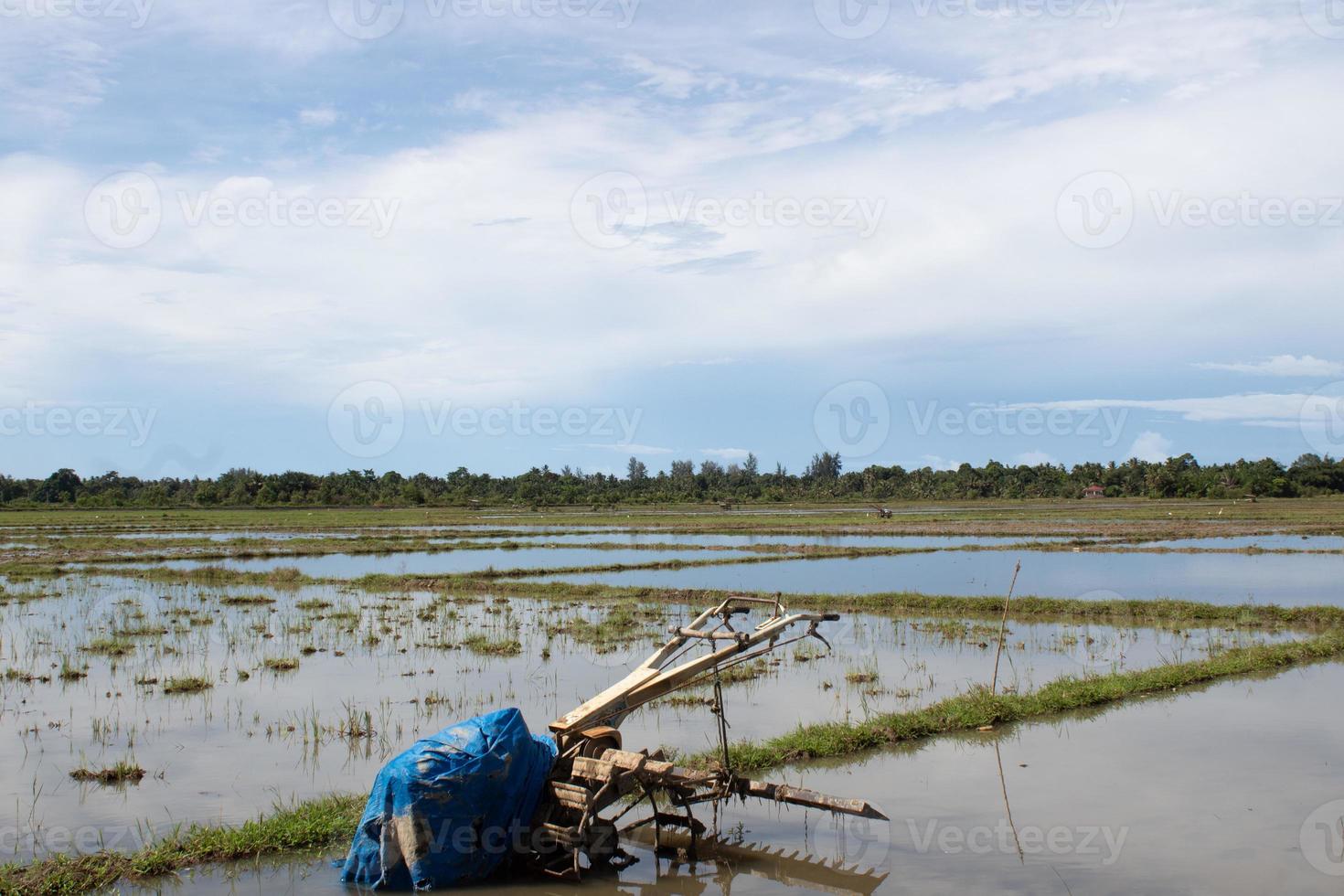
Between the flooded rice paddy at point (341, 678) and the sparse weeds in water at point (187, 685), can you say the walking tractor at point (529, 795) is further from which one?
the sparse weeds in water at point (187, 685)

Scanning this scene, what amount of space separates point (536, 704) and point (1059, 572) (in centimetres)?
1430

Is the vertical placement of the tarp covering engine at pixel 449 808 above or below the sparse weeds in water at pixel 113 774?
above

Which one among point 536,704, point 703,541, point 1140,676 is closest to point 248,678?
point 536,704

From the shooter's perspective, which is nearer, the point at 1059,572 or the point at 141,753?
the point at 141,753

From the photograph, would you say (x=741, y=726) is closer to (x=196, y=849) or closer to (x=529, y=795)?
(x=529, y=795)

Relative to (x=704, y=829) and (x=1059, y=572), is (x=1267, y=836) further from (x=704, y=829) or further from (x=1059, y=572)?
(x=1059, y=572)

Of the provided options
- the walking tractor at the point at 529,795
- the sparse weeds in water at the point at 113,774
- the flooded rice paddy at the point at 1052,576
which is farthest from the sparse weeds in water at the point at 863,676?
the sparse weeds in water at the point at 113,774

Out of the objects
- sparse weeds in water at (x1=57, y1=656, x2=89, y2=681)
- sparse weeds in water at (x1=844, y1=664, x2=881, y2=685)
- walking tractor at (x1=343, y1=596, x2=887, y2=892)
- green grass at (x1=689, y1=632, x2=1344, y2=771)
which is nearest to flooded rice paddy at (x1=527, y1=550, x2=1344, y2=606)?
green grass at (x1=689, y1=632, x2=1344, y2=771)

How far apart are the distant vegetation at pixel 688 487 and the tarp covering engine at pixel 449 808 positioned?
60.5 m

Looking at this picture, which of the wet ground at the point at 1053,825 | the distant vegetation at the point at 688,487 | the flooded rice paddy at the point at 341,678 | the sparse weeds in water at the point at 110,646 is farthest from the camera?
the distant vegetation at the point at 688,487

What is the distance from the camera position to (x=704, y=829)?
5.76 m

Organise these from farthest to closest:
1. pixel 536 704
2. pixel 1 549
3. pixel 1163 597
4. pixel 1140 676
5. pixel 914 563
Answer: pixel 1 549 → pixel 914 563 → pixel 1163 597 → pixel 1140 676 → pixel 536 704

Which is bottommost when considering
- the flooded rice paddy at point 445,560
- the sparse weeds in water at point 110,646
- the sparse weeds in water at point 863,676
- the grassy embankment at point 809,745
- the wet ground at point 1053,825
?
the wet ground at point 1053,825

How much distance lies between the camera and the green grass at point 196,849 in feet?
15.9
